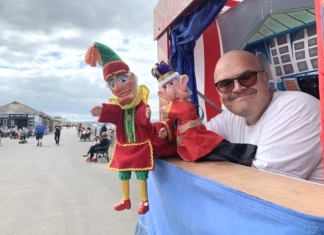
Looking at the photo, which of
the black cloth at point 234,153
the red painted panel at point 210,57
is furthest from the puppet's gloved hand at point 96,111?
the red painted panel at point 210,57

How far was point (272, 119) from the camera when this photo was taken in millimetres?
1480

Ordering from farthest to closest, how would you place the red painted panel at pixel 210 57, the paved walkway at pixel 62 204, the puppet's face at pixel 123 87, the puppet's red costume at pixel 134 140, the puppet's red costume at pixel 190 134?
the paved walkway at pixel 62 204, the red painted panel at pixel 210 57, the puppet's face at pixel 123 87, the puppet's red costume at pixel 134 140, the puppet's red costume at pixel 190 134

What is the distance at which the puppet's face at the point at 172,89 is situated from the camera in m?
1.94

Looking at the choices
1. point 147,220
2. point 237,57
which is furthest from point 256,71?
point 147,220

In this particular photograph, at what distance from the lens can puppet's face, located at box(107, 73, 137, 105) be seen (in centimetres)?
203

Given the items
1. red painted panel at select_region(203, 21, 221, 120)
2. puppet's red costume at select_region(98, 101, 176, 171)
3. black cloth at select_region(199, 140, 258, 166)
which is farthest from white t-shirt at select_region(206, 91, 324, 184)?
red painted panel at select_region(203, 21, 221, 120)

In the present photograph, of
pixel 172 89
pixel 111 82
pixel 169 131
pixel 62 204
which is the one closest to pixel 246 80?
pixel 172 89

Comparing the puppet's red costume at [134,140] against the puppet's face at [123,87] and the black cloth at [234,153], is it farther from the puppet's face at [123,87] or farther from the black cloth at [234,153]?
the black cloth at [234,153]

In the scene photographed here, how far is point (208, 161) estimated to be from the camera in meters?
1.68

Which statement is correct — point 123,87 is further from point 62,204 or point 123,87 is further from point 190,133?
point 62,204

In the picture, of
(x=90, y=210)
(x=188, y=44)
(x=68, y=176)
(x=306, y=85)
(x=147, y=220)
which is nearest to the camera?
(x=306, y=85)

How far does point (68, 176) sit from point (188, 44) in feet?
17.3

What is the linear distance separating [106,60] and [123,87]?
0.26m

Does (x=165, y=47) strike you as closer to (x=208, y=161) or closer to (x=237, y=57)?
(x=237, y=57)
